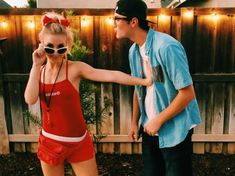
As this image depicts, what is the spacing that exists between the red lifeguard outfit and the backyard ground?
2087 millimetres

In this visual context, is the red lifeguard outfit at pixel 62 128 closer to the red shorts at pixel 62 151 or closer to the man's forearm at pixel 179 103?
the red shorts at pixel 62 151

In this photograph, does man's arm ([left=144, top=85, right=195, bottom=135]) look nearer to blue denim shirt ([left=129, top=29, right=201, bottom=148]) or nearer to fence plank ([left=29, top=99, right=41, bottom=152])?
blue denim shirt ([left=129, top=29, right=201, bottom=148])

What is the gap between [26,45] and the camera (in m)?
4.88

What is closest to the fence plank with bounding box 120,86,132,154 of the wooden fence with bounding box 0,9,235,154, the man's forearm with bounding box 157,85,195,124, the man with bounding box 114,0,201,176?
the wooden fence with bounding box 0,9,235,154

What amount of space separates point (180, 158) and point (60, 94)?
1036 millimetres

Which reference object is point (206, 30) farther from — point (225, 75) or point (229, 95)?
point (229, 95)

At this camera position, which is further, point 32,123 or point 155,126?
point 32,123

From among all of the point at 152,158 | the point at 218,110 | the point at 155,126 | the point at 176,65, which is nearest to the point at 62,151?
the point at 155,126

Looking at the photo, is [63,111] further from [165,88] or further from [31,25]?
[31,25]

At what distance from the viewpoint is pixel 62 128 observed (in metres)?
2.46

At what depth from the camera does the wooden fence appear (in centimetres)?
471

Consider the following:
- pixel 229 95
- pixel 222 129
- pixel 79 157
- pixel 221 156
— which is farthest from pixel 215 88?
pixel 79 157

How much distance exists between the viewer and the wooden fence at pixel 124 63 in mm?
4711

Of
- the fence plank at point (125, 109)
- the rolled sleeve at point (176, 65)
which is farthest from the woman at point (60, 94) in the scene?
the fence plank at point (125, 109)
